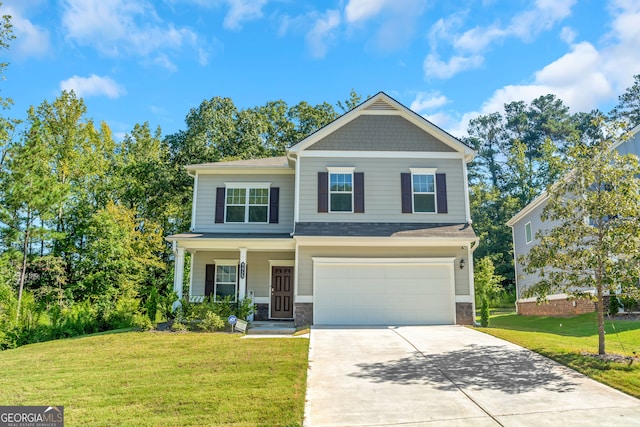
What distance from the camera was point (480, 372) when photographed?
7820mm

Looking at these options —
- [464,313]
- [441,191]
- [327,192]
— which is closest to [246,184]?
[327,192]

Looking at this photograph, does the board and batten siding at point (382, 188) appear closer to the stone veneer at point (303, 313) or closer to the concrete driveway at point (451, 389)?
the stone veneer at point (303, 313)

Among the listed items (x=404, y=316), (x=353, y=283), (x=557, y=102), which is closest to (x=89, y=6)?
(x=353, y=283)

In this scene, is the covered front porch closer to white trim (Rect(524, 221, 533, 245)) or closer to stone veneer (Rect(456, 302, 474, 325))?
stone veneer (Rect(456, 302, 474, 325))

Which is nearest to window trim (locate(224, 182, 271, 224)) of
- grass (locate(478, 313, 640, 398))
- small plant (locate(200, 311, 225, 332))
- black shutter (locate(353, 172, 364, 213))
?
black shutter (locate(353, 172, 364, 213))

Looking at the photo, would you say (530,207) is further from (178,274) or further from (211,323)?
(178,274)

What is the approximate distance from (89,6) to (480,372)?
13890mm

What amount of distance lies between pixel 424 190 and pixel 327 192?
338 cm

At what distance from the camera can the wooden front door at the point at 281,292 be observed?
1611 centimetres

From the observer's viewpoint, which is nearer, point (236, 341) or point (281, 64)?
point (236, 341)

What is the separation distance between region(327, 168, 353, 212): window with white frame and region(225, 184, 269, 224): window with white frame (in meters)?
2.81

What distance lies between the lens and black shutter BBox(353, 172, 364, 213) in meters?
15.2

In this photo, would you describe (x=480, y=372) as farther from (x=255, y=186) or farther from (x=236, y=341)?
(x=255, y=186)

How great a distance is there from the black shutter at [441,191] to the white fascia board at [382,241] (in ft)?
4.71
